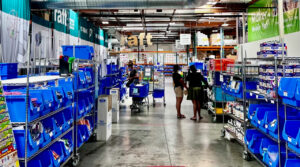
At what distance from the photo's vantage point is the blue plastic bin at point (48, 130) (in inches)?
122

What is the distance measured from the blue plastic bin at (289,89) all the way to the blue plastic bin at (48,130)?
298 cm

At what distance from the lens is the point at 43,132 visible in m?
3.04

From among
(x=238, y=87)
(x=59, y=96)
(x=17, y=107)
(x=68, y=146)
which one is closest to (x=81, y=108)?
(x=68, y=146)

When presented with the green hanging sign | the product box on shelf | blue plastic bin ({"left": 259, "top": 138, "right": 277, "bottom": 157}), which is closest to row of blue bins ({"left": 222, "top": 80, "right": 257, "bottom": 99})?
blue plastic bin ({"left": 259, "top": 138, "right": 277, "bottom": 157})

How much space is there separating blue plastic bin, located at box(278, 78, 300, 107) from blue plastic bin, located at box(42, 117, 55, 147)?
2.98 m

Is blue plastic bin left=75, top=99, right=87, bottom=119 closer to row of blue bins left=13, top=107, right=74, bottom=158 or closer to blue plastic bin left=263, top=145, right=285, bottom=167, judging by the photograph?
row of blue bins left=13, top=107, right=74, bottom=158

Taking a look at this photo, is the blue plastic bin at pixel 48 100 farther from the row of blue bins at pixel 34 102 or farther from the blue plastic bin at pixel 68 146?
the blue plastic bin at pixel 68 146

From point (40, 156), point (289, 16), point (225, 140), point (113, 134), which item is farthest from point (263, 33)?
point (40, 156)

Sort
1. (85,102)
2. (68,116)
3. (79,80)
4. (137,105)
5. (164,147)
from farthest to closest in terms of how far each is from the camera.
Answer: (137,105) < (164,147) < (85,102) < (79,80) < (68,116)

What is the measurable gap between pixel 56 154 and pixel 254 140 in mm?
3112

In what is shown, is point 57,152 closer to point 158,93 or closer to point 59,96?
point 59,96

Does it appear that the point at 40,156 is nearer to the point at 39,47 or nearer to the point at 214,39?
the point at 39,47

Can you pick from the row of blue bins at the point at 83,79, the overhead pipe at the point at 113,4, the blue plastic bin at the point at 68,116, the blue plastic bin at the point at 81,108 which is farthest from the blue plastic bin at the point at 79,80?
the overhead pipe at the point at 113,4

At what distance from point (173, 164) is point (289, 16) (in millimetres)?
5216
